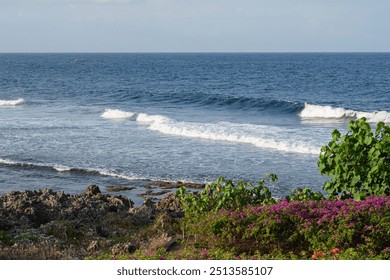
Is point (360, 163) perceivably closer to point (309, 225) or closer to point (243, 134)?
point (309, 225)

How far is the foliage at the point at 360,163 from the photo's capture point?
9.91 metres

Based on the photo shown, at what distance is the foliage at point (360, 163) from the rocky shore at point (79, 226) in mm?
2937

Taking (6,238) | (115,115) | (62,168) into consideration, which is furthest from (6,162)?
(115,115)

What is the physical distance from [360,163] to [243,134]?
17.7 meters

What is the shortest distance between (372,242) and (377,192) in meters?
1.93

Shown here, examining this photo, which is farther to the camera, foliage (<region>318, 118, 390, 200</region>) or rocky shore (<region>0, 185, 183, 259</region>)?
foliage (<region>318, 118, 390, 200</region>)

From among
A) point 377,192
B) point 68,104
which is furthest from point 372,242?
point 68,104

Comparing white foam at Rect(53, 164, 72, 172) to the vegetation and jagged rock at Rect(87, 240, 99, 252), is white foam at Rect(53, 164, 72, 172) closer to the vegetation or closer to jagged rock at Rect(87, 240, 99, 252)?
the vegetation

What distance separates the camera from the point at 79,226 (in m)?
11.4

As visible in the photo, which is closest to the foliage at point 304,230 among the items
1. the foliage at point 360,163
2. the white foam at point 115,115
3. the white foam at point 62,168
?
the foliage at point 360,163

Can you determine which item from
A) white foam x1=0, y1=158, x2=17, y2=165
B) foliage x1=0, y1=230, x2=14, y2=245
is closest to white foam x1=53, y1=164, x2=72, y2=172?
white foam x1=0, y1=158, x2=17, y2=165

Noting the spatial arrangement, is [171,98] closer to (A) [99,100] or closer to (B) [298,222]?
(A) [99,100]

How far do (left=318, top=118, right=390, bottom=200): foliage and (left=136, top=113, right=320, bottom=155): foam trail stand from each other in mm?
12899

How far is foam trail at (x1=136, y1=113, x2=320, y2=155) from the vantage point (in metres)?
24.4
